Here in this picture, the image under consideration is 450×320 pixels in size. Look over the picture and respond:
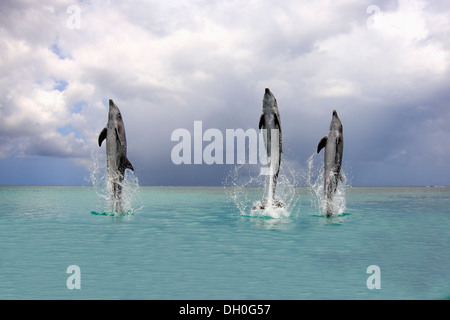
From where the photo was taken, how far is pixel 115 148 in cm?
2175

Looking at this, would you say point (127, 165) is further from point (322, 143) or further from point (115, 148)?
point (322, 143)

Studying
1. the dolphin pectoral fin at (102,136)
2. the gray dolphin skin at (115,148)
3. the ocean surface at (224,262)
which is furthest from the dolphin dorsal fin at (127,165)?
the ocean surface at (224,262)

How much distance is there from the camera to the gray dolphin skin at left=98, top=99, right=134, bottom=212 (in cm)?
2170

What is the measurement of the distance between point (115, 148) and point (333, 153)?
11.7 metres

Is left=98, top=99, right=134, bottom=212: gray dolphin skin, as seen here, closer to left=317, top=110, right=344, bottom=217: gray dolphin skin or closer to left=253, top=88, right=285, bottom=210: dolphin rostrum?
left=253, top=88, right=285, bottom=210: dolphin rostrum

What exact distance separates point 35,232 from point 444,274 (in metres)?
15.7

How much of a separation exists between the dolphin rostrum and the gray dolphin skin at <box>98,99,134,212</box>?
7596 millimetres

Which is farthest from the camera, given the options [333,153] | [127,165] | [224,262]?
[127,165]

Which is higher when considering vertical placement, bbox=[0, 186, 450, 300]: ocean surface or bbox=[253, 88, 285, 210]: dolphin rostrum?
bbox=[253, 88, 285, 210]: dolphin rostrum

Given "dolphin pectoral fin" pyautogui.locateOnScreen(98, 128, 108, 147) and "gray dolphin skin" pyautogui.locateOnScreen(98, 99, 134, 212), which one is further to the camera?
"dolphin pectoral fin" pyautogui.locateOnScreen(98, 128, 108, 147)

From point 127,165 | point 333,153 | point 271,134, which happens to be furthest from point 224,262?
point 127,165

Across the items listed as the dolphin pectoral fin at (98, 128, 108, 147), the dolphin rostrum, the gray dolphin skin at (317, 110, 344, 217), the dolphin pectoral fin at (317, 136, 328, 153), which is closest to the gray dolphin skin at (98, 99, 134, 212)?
the dolphin pectoral fin at (98, 128, 108, 147)
